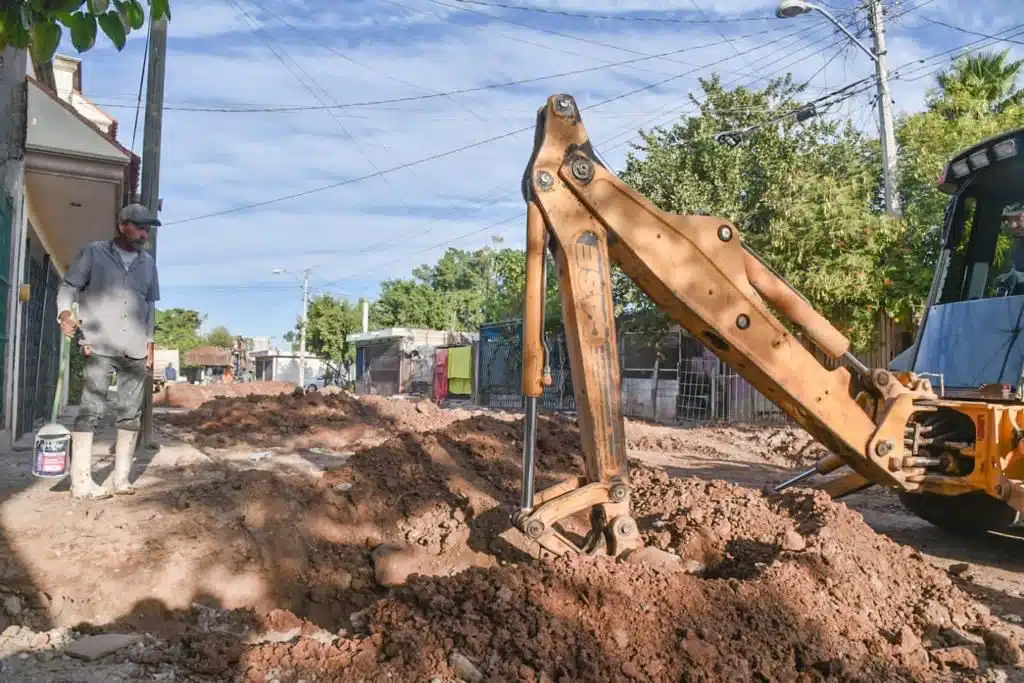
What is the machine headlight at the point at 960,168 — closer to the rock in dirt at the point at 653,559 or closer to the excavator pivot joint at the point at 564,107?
the excavator pivot joint at the point at 564,107

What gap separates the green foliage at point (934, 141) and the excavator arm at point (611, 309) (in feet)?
33.1

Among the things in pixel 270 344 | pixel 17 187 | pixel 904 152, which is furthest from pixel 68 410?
pixel 270 344

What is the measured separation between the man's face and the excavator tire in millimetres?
5561

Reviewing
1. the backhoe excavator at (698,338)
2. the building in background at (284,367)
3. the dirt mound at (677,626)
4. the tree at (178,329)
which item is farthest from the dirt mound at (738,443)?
the tree at (178,329)

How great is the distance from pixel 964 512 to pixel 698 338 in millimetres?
3089

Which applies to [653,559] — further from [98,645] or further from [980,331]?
[980,331]

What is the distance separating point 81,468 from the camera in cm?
500

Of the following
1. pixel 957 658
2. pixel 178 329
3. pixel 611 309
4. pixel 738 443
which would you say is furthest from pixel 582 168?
pixel 178 329

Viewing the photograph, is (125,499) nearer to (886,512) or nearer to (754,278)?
(754,278)

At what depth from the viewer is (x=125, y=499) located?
16.6 ft

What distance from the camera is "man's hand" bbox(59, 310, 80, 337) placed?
16.0ft

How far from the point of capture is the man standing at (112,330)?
5.05 m

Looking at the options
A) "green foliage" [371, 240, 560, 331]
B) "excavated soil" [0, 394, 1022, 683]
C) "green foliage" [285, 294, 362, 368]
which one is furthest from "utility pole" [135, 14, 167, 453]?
"green foliage" [285, 294, 362, 368]

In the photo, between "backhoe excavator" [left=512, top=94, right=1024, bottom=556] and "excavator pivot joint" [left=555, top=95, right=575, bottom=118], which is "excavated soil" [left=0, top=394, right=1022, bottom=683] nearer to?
"backhoe excavator" [left=512, top=94, right=1024, bottom=556]
